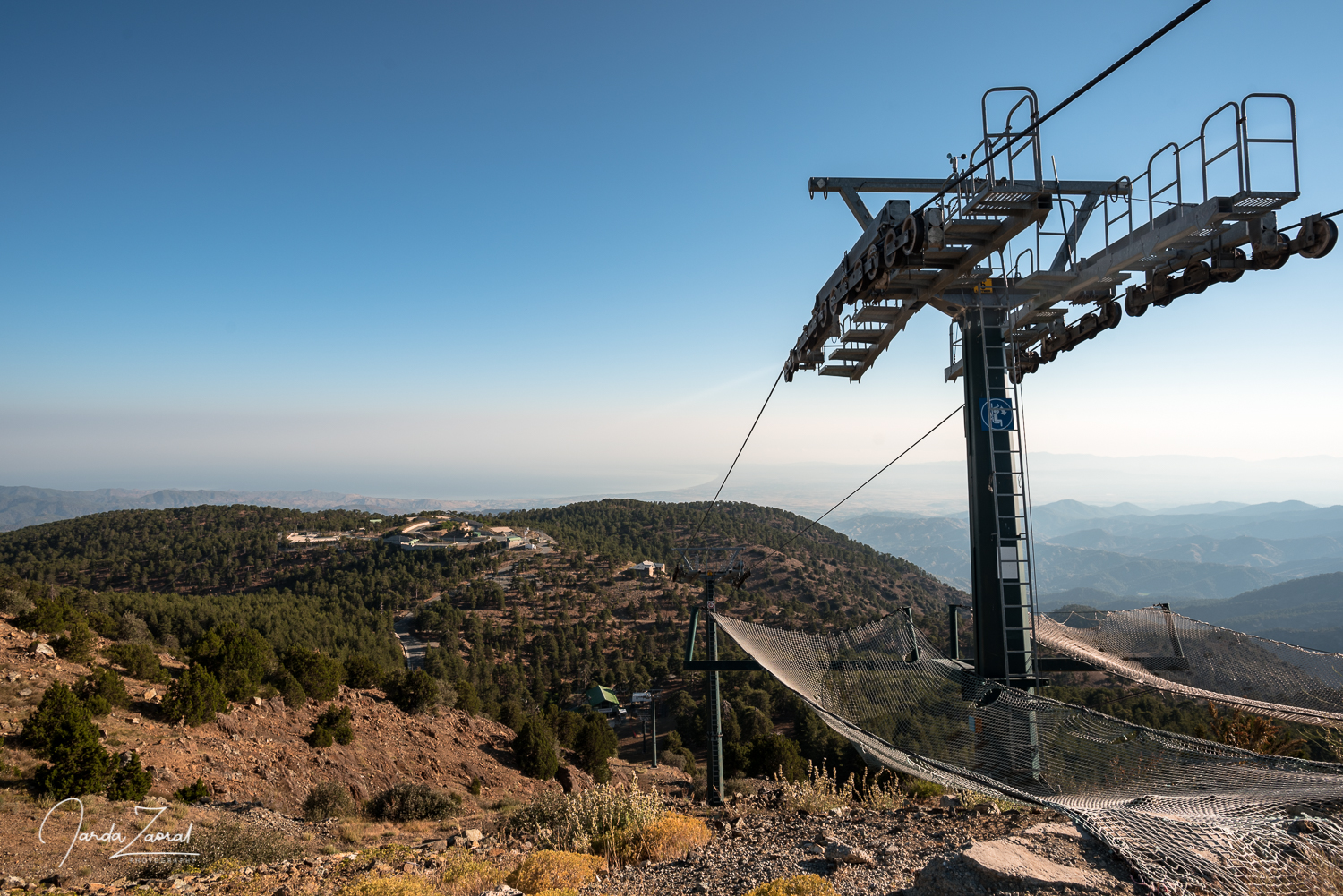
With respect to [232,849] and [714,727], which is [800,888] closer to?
[232,849]

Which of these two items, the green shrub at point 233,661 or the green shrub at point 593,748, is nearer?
the green shrub at point 233,661

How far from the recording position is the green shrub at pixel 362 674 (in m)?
17.7

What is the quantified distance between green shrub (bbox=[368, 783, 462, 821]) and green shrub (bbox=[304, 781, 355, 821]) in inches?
15.8

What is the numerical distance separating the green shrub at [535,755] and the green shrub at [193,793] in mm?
8481

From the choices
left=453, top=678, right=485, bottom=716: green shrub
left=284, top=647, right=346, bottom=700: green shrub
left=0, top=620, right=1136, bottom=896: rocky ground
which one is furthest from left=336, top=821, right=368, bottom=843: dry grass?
left=453, top=678, right=485, bottom=716: green shrub

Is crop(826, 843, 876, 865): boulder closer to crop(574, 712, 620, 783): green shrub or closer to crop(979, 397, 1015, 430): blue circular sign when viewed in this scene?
crop(979, 397, 1015, 430): blue circular sign

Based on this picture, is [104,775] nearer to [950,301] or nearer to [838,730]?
[838,730]

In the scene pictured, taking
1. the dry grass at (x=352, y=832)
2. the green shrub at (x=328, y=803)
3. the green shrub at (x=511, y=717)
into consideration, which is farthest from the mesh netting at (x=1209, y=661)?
the green shrub at (x=511, y=717)

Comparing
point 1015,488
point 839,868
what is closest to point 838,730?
point 839,868

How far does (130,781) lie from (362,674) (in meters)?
9.20

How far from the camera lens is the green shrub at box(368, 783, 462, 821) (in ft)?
34.3

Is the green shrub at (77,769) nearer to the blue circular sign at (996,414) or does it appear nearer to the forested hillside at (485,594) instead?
the forested hillside at (485,594)

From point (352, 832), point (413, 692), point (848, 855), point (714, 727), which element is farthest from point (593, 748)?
point (848, 855)

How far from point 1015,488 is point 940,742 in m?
2.55
